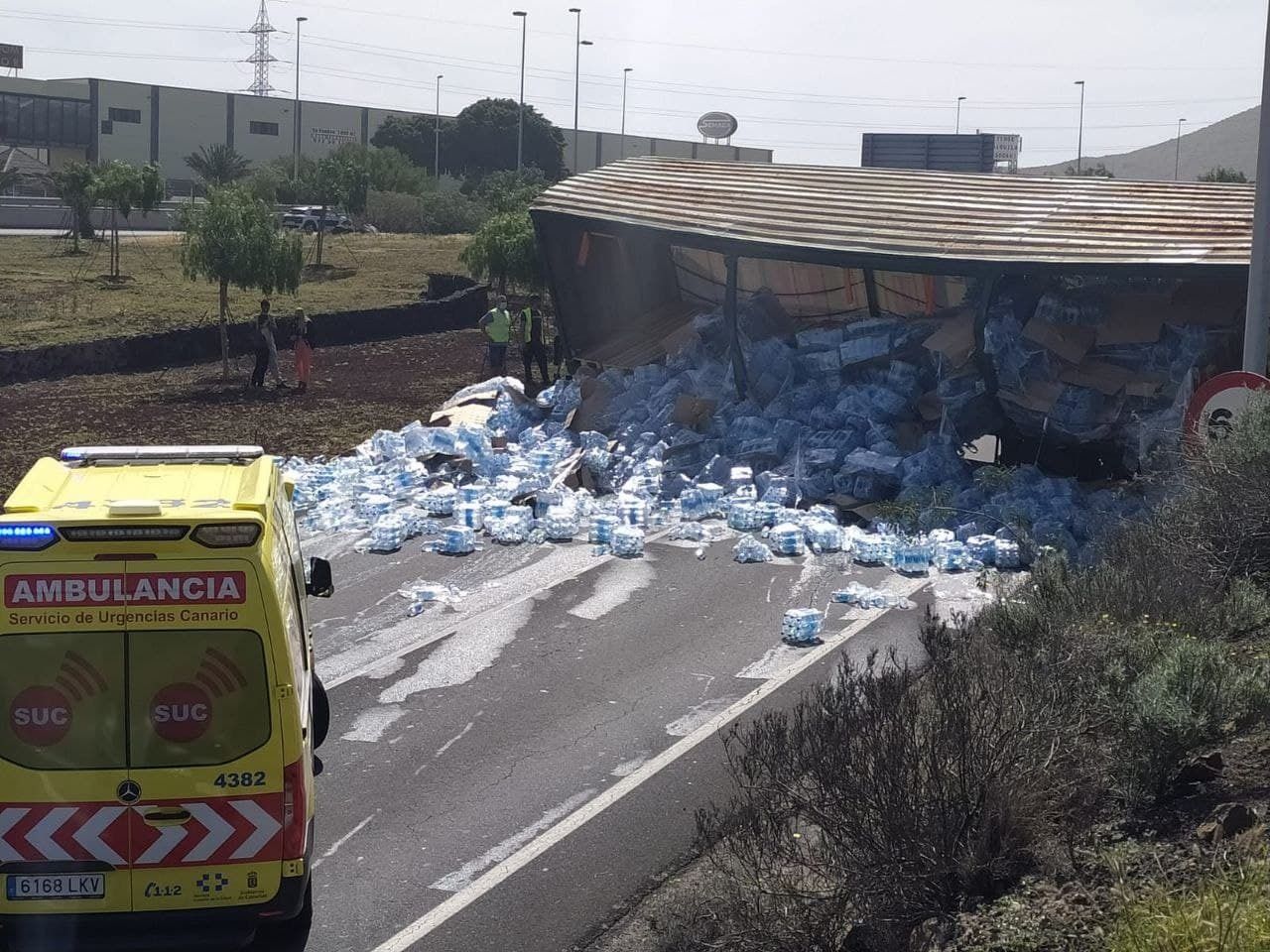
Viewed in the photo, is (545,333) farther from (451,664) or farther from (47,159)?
(47,159)

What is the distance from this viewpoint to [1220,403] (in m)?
10.5

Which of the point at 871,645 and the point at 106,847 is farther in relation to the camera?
the point at 871,645

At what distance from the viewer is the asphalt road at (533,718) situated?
24.9 ft

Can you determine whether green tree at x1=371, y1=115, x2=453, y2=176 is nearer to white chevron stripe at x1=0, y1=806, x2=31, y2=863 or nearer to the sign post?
the sign post

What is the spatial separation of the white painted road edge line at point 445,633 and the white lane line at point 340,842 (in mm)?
2606

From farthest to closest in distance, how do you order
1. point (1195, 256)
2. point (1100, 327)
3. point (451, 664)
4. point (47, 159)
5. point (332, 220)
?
point (47, 159) < point (332, 220) < point (1100, 327) < point (1195, 256) < point (451, 664)

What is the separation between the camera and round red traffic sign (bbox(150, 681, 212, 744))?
20.7 ft

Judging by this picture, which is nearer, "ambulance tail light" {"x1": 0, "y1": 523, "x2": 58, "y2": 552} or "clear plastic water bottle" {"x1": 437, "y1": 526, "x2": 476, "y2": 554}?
"ambulance tail light" {"x1": 0, "y1": 523, "x2": 58, "y2": 552}

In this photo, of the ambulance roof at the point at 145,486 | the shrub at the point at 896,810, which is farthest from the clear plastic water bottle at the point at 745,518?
the shrub at the point at 896,810

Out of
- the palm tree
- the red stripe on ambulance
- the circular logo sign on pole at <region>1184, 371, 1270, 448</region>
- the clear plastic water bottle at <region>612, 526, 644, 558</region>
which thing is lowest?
the clear plastic water bottle at <region>612, 526, 644, 558</region>

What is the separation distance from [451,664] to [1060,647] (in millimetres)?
5128

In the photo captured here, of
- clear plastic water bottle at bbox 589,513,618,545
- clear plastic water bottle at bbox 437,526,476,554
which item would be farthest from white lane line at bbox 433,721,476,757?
clear plastic water bottle at bbox 589,513,618,545

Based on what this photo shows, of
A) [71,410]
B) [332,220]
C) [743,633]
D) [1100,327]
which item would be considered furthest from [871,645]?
[332,220]

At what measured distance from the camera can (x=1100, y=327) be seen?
17.3 m
